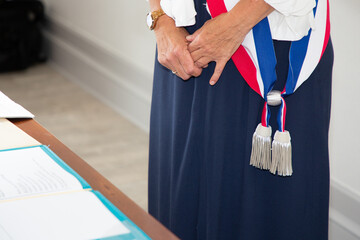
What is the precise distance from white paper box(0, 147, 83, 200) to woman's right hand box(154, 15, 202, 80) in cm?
44

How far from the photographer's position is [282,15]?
1422mm

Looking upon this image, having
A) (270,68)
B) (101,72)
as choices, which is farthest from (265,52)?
(101,72)

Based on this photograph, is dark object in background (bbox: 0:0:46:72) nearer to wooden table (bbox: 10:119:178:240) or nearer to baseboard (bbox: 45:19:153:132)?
baseboard (bbox: 45:19:153:132)

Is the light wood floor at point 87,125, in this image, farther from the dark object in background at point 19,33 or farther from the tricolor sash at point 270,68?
the tricolor sash at point 270,68

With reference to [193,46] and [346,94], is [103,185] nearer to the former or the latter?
[193,46]

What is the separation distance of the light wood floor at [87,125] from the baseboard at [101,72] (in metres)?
0.06

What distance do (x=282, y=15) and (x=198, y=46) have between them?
0.74 ft

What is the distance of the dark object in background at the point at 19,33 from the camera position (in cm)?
436

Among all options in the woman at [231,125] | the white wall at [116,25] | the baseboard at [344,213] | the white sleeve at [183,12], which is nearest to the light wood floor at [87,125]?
the white wall at [116,25]

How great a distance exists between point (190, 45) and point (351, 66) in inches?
34.5

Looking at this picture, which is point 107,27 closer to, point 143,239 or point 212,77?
point 212,77

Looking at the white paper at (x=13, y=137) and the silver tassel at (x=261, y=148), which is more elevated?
the white paper at (x=13, y=137)

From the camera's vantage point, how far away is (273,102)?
148 cm

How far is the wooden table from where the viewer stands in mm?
990
